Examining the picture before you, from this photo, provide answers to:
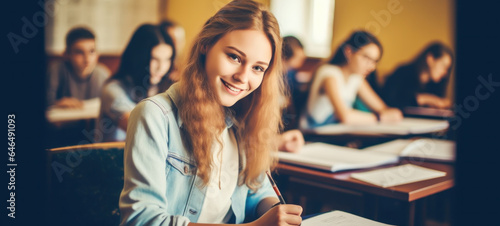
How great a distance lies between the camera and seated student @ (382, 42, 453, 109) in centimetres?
402

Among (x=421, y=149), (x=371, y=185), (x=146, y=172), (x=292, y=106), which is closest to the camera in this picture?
(x=146, y=172)

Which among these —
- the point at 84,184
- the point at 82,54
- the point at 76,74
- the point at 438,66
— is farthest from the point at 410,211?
the point at 438,66

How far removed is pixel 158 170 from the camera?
2.93ft

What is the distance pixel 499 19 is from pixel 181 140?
0.72 metres

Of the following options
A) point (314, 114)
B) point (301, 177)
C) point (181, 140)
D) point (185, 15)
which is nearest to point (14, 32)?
point (181, 140)

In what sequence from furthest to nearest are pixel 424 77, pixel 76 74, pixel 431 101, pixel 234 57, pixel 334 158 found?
pixel 424 77 < pixel 431 101 < pixel 76 74 < pixel 334 158 < pixel 234 57

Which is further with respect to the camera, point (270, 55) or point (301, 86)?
point (301, 86)

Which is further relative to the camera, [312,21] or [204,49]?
[312,21]

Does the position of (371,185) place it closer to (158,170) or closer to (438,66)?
(158,170)

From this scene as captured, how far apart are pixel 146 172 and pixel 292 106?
202 cm

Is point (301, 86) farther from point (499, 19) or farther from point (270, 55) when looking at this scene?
point (499, 19)

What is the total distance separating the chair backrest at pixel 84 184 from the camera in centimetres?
107

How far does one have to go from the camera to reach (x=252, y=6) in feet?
3.41

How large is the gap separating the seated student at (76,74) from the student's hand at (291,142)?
1.81 metres
